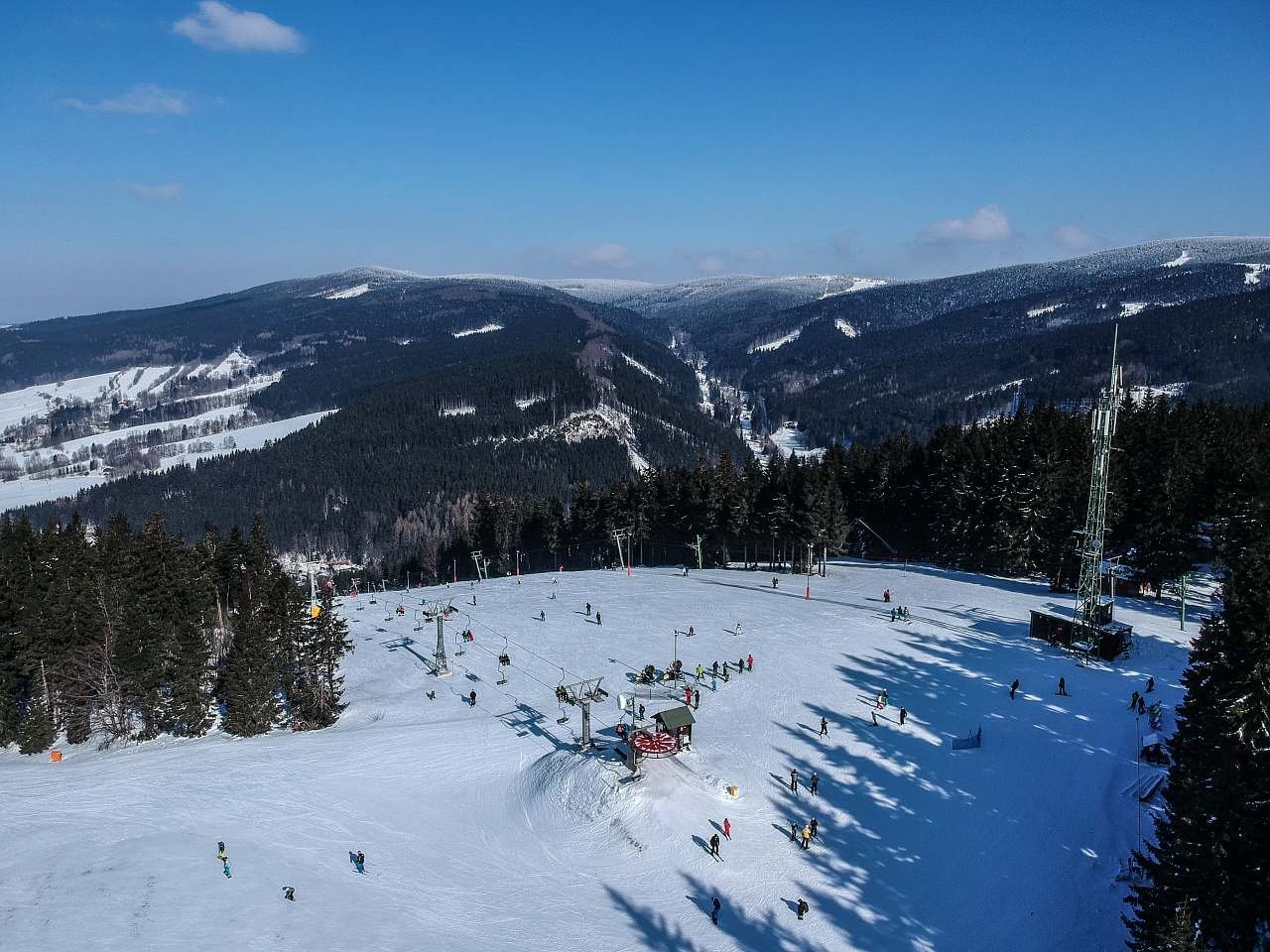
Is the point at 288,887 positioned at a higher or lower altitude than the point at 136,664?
lower

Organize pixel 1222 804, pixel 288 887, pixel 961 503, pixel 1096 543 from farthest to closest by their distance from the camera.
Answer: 1. pixel 961 503
2. pixel 1096 543
3. pixel 288 887
4. pixel 1222 804

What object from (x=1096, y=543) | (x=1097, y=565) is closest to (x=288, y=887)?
(x=1097, y=565)

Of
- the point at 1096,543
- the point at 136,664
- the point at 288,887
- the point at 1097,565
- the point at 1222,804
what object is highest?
the point at 1096,543

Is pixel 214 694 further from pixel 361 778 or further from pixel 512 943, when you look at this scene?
pixel 512 943

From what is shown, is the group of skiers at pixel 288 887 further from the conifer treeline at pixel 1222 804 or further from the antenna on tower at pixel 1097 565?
the antenna on tower at pixel 1097 565

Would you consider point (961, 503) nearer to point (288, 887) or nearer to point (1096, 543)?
point (1096, 543)

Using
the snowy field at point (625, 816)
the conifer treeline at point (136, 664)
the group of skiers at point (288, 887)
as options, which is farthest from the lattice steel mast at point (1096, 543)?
the conifer treeline at point (136, 664)
